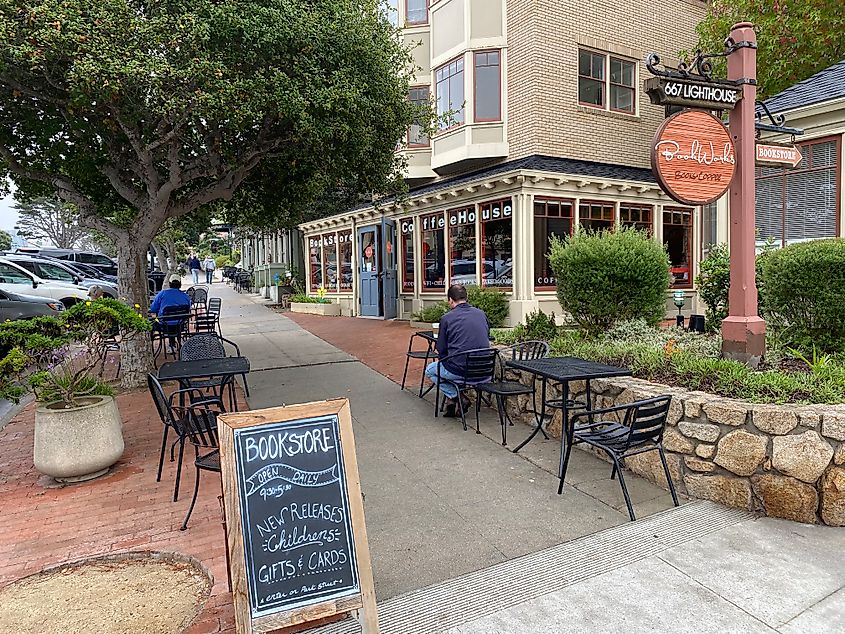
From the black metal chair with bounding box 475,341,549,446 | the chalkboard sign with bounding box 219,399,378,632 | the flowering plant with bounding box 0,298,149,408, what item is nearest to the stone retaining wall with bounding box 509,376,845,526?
the black metal chair with bounding box 475,341,549,446

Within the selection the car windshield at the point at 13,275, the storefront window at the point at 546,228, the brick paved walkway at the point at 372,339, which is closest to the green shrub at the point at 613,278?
the brick paved walkway at the point at 372,339

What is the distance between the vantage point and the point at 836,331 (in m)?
5.61

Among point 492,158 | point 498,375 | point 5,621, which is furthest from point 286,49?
point 492,158

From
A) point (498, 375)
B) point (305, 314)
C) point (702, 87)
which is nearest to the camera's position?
point (702, 87)

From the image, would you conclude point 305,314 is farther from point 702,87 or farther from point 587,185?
point 702,87

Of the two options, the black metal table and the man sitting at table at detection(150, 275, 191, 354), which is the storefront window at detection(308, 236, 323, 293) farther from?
the black metal table

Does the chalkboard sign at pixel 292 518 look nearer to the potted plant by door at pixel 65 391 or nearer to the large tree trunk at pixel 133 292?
the potted plant by door at pixel 65 391

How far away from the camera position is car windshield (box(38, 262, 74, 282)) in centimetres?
1802

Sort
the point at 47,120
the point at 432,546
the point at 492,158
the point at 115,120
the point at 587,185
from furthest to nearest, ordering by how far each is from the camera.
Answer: the point at 492,158, the point at 587,185, the point at 47,120, the point at 115,120, the point at 432,546

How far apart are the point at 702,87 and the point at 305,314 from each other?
51.1ft

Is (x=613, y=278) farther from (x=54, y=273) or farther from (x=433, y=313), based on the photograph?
(x=54, y=273)

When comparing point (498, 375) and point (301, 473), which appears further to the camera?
point (498, 375)

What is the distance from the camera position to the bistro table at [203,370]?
5.27m

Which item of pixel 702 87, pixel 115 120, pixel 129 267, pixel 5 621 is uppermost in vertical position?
pixel 115 120
